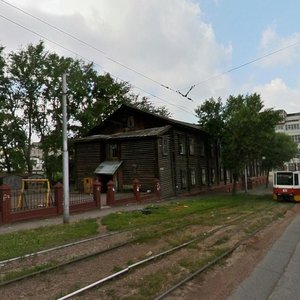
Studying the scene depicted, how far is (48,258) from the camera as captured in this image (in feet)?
35.2

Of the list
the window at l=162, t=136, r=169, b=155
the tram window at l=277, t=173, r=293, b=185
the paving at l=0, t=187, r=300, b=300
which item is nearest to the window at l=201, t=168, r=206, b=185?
the window at l=162, t=136, r=169, b=155

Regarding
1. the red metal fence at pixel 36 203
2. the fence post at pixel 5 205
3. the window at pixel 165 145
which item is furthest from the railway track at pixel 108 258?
the window at pixel 165 145

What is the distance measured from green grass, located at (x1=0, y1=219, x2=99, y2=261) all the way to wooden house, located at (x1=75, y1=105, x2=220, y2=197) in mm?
18436

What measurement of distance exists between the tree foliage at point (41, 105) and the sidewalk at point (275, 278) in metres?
42.9

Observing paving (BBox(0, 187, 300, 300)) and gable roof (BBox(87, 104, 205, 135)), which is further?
gable roof (BBox(87, 104, 205, 135))

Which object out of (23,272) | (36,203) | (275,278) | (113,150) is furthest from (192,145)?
(23,272)

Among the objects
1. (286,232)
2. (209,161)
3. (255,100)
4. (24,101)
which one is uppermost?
(24,101)

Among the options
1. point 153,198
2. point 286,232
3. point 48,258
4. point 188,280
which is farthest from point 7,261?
point 153,198

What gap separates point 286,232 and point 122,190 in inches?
901

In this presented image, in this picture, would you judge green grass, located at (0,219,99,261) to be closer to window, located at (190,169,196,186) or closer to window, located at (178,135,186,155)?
window, located at (178,135,186,155)

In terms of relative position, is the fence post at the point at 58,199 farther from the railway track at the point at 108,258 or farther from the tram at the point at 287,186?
the tram at the point at 287,186

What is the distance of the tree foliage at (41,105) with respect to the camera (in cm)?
5178

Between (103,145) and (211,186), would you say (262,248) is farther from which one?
(211,186)

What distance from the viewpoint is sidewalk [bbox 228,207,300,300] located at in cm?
744
